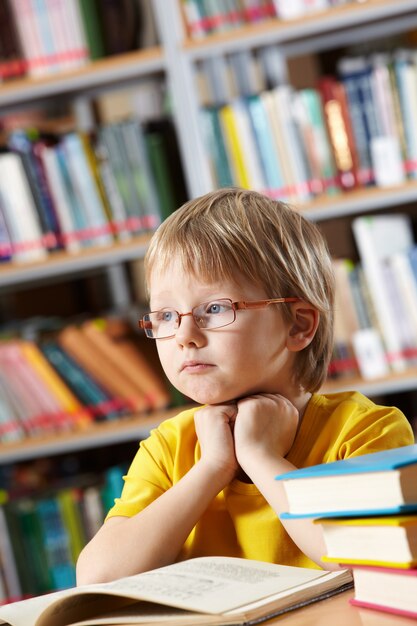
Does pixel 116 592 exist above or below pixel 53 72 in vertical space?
below

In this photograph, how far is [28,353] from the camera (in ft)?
8.68

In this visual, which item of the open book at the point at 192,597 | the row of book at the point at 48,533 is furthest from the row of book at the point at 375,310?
the open book at the point at 192,597

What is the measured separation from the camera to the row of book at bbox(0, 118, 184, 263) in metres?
2.61

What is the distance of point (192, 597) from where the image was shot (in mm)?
885

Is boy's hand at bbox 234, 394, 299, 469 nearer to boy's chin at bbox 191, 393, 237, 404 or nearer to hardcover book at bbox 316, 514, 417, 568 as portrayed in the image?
boy's chin at bbox 191, 393, 237, 404

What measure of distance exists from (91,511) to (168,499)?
1561 mm

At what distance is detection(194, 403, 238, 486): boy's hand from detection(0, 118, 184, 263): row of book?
4.60 feet

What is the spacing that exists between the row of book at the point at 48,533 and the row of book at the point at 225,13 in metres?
1.19

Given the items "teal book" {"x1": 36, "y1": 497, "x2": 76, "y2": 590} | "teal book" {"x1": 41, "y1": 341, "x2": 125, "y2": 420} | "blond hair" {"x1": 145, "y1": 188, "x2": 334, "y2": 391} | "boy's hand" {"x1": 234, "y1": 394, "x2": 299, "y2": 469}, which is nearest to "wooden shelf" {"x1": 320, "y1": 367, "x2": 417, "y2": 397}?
"teal book" {"x1": 41, "y1": 341, "x2": 125, "y2": 420}

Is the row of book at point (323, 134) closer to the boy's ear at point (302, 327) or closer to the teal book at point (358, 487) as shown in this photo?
the boy's ear at point (302, 327)

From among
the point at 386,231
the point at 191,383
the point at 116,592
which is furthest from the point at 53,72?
the point at 116,592

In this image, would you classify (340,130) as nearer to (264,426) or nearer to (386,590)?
(264,426)

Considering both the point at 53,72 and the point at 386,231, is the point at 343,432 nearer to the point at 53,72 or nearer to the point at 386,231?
the point at 386,231

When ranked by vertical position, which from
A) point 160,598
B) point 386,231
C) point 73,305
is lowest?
point 73,305
